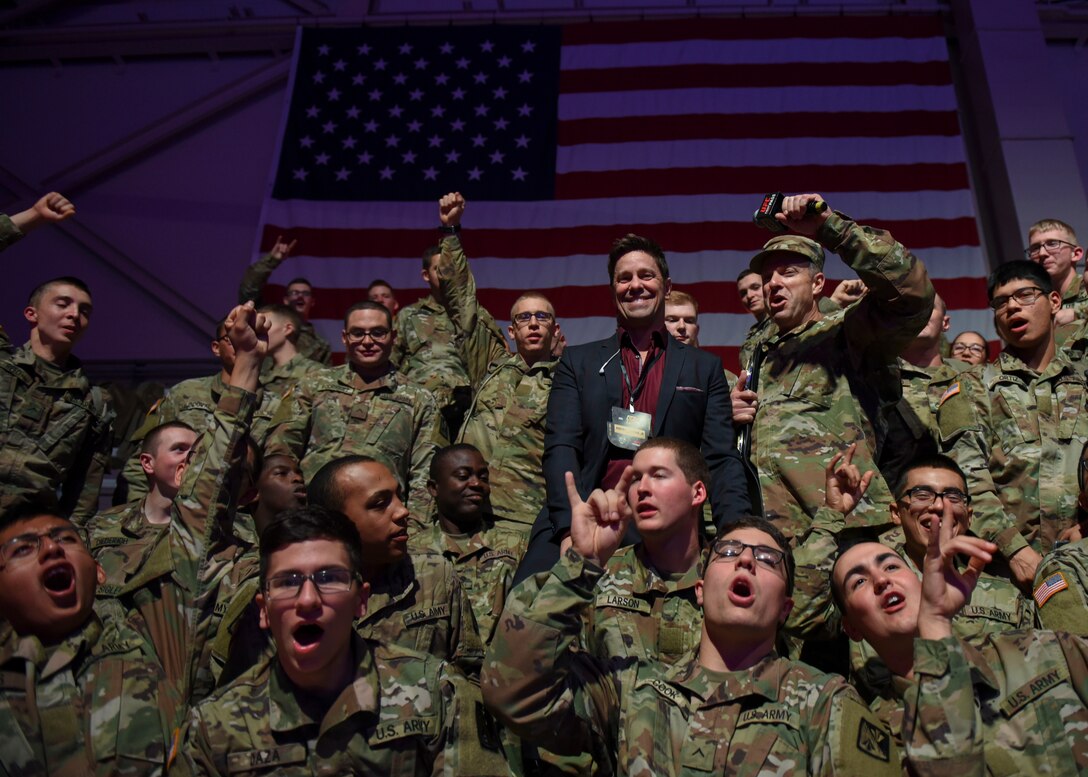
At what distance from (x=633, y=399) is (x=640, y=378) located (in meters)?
0.08

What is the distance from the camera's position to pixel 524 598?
2.63 meters

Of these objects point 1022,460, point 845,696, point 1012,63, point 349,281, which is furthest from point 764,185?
point 845,696

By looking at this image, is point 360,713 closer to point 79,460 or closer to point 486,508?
point 486,508

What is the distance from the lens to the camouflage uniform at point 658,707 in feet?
8.42

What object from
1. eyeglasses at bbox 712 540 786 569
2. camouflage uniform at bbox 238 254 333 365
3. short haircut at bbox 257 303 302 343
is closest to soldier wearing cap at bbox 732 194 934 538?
eyeglasses at bbox 712 540 786 569

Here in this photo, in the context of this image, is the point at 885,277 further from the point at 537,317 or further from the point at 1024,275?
the point at 537,317

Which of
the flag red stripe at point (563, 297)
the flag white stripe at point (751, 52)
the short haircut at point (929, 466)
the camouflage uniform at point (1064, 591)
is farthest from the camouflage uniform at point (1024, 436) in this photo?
the flag white stripe at point (751, 52)

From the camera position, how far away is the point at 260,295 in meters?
8.37

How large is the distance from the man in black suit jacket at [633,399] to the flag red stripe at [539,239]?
5.12 metres

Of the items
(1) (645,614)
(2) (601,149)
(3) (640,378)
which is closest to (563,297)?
(2) (601,149)

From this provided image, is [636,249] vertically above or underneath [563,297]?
underneath

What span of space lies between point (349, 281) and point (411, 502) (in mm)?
4317

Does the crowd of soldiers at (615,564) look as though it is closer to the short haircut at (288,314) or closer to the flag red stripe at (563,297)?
the short haircut at (288,314)

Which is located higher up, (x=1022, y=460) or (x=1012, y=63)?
(x=1012, y=63)
